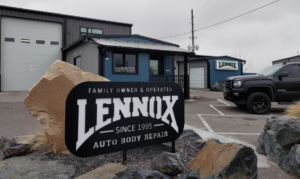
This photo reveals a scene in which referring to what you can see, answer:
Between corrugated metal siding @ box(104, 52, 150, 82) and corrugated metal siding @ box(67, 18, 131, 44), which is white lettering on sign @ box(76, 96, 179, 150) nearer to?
corrugated metal siding @ box(104, 52, 150, 82)

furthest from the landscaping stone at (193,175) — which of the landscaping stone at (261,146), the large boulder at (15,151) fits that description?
the large boulder at (15,151)

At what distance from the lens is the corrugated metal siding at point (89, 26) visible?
787 inches

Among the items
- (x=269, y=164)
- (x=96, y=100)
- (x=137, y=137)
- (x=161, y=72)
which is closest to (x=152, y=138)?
(x=137, y=137)

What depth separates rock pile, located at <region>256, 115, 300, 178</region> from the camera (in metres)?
2.79

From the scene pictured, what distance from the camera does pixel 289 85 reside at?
8305 mm

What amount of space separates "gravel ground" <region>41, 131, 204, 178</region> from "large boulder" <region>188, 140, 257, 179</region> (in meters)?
0.27

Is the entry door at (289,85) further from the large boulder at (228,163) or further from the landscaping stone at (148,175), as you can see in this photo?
the landscaping stone at (148,175)

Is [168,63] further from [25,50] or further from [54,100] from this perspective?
[25,50]

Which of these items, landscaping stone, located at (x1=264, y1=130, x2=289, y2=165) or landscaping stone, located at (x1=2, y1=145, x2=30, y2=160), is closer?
landscaping stone, located at (x1=2, y1=145, x2=30, y2=160)

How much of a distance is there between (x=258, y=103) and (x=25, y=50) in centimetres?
1865

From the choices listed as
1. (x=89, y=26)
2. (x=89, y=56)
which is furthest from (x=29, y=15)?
(x=89, y=56)

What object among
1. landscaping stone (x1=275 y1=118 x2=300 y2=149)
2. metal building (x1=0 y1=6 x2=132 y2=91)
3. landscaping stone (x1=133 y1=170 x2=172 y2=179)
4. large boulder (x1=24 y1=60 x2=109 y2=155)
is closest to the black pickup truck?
landscaping stone (x1=275 y1=118 x2=300 y2=149)

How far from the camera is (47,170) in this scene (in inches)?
98.7

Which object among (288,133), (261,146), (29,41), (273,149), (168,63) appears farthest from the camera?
(29,41)
